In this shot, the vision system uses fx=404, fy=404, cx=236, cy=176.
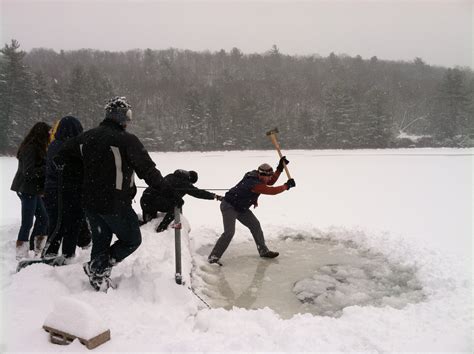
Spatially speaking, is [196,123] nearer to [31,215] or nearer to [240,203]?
[240,203]

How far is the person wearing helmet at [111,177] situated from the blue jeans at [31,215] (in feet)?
5.53

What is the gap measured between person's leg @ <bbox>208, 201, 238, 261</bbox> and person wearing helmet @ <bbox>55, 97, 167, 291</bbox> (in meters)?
2.47

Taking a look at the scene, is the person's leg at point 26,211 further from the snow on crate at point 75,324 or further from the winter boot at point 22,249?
the snow on crate at point 75,324

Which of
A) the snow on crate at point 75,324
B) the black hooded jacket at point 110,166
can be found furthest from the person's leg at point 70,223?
the snow on crate at point 75,324

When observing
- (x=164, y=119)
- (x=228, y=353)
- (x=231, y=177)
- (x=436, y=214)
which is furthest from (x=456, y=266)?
(x=164, y=119)

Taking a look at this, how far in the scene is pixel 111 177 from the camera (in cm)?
384

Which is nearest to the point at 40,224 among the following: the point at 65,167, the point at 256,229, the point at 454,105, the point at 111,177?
the point at 65,167

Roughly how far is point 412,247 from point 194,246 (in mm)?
3738

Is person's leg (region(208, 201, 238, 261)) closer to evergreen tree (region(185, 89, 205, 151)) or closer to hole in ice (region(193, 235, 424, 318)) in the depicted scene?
hole in ice (region(193, 235, 424, 318))

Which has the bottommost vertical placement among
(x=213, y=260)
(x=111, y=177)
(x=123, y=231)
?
(x=213, y=260)

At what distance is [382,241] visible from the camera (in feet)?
24.2

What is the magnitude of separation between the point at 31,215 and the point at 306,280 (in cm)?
386

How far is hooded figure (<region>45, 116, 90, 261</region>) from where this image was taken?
457cm

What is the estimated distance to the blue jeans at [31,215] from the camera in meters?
5.27
